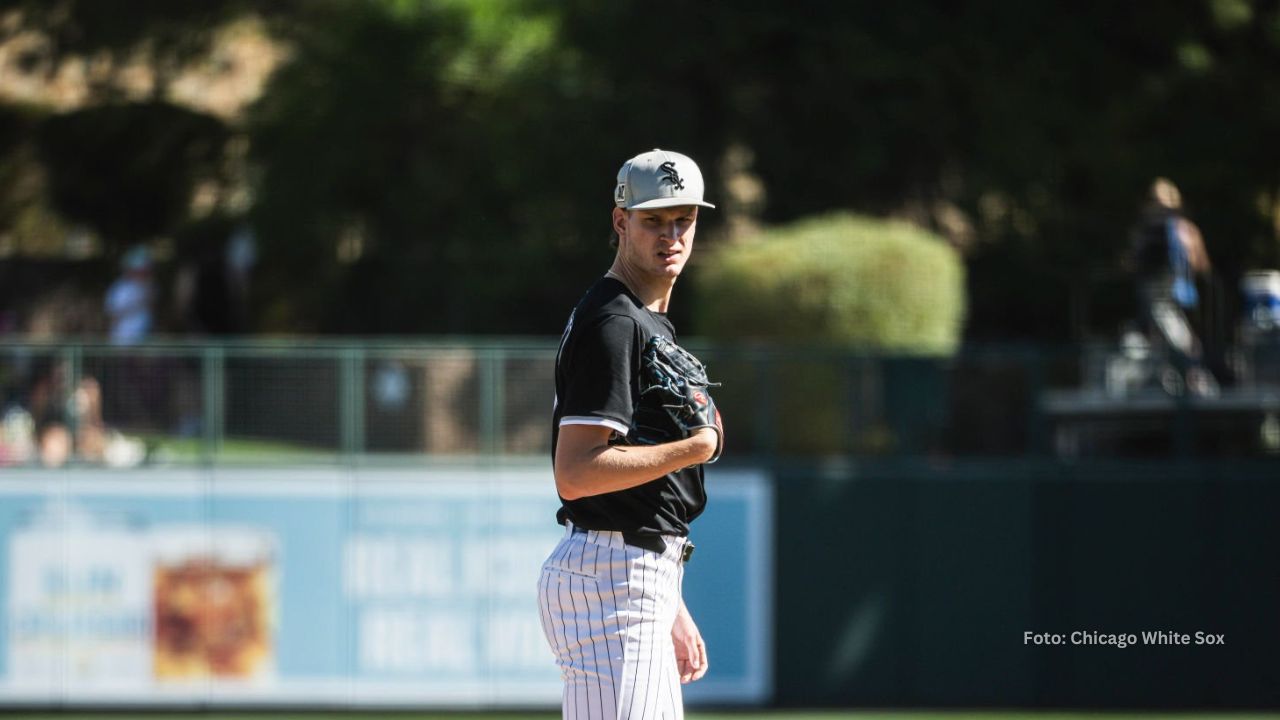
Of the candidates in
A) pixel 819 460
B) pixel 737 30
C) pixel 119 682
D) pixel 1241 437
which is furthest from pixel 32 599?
pixel 737 30

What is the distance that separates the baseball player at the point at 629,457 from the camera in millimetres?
3861

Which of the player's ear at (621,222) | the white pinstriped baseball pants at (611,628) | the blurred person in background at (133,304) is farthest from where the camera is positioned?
the blurred person in background at (133,304)

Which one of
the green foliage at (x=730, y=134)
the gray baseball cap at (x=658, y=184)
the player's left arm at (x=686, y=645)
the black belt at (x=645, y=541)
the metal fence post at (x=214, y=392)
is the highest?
the green foliage at (x=730, y=134)

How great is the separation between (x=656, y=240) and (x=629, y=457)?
1.83 ft

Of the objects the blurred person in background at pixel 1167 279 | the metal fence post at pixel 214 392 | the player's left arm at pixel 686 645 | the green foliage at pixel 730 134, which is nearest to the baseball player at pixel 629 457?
the player's left arm at pixel 686 645

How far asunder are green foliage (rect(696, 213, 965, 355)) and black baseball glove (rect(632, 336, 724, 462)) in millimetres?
9190

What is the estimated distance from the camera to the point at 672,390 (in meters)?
3.94

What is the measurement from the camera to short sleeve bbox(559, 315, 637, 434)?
151 inches

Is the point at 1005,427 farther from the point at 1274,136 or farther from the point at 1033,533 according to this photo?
the point at 1274,136

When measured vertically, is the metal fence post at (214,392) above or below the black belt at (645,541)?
above

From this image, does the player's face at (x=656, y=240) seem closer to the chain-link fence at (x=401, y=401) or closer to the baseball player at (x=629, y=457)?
the baseball player at (x=629, y=457)

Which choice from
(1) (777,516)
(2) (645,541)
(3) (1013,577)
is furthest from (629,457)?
(3) (1013,577)

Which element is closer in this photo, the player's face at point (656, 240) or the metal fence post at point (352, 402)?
the player's face at point (656, 240)

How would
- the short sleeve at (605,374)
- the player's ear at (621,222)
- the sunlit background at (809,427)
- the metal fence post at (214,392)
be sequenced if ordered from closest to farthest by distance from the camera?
the short sleeve at (605,374)
the player's ear at (621,222)
the metal fence post at (214,392)
the sunlit background at (809,427)
